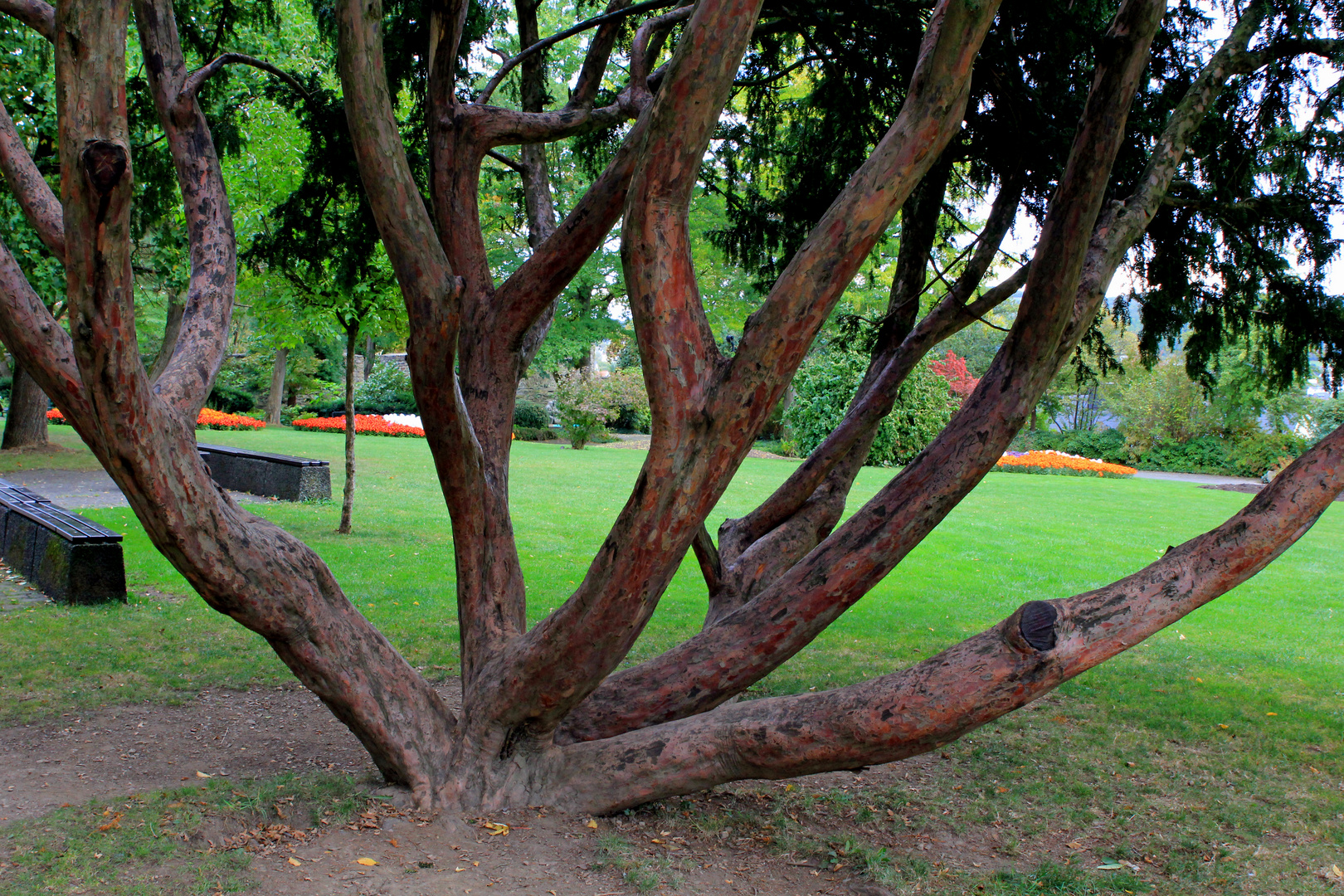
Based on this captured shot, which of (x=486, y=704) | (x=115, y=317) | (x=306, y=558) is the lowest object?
(x=486, y=704)

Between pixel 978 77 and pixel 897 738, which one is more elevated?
pixel 978 77

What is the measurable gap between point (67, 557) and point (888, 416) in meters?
19.6

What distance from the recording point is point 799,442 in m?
26.2

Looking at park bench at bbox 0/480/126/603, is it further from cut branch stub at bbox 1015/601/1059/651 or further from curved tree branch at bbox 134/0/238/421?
cut branch stub at bbox 1015/601/1059/651

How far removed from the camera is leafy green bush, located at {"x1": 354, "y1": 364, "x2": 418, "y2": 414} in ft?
118

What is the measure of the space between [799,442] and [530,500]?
502 inches

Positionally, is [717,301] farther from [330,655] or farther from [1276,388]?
[330,655]

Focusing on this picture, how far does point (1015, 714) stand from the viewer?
19.2ft

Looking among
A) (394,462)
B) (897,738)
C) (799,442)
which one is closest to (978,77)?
(897,738)

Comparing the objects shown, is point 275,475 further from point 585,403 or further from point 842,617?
point 585,403

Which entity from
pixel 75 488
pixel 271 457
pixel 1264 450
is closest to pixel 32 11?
pixel 271 457

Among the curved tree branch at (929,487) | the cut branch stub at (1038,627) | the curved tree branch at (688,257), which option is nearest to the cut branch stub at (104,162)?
the curved tree branch at (688,257)

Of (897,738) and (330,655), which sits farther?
(330,655)

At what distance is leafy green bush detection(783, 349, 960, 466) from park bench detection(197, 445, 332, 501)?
1411 centimetres
